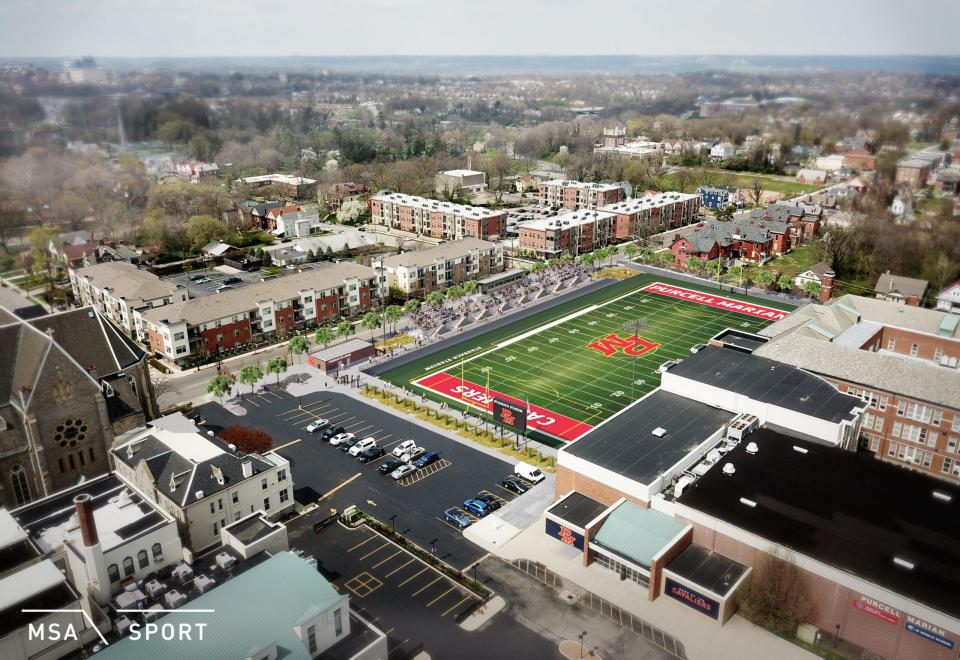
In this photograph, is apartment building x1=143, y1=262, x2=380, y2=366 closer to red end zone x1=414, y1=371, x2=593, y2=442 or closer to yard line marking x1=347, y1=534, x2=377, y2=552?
red end zone x1=414, y1=371, x2=593, y2=442

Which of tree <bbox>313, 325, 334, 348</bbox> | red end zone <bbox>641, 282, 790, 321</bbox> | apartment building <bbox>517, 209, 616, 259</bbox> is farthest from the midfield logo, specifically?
apartment building <bbox>517, 209, 616, 259</bbox>

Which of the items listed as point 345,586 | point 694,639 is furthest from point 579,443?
point 345,586

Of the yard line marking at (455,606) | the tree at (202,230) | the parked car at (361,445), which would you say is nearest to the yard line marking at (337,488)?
the parked car at (361,445)

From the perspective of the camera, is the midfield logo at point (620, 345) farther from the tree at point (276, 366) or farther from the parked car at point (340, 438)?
the tree at point (276, 366)

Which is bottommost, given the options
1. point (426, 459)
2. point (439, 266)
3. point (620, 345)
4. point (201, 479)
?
point (426, 459)

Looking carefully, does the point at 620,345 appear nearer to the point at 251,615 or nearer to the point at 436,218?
the point at 251,615

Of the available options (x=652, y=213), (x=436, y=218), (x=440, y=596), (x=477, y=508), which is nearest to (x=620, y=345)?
(x=477, y=508)

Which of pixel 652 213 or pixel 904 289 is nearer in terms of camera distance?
pixel 904 289
